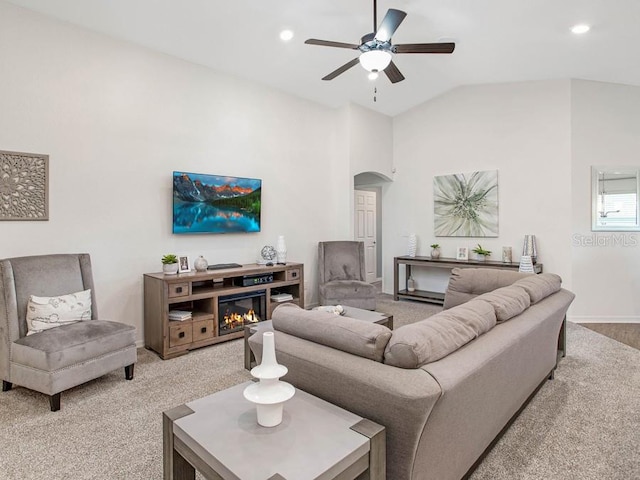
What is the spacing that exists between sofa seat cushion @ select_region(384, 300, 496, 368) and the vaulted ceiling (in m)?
3.13

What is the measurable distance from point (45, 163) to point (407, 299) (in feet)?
17.0

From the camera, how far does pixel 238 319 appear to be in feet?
13.9

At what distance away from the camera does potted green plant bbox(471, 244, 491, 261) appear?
553 cm

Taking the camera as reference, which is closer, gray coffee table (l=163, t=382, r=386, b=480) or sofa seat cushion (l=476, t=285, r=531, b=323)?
gray coffee table (l=163, t=382, r=386, b=480)

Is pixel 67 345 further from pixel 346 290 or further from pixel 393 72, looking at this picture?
pixel 393 72

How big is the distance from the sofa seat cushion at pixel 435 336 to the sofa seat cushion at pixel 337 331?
0.06 m

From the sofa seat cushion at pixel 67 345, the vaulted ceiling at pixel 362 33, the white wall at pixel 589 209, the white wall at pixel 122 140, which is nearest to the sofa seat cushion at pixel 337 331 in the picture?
the sofa seat cushion at pixel 67 345

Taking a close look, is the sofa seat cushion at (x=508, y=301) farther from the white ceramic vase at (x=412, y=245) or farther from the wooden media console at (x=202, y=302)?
the white ceramic vase at (x=412, y=245)

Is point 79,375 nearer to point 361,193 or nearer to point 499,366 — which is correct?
point 499,366

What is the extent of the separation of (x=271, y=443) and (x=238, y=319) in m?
3.07

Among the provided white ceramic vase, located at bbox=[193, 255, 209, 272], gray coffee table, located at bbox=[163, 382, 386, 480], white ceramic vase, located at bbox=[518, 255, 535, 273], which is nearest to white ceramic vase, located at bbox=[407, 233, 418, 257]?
white ceramic vase, located at bbox=[518, 255, 535, 273]

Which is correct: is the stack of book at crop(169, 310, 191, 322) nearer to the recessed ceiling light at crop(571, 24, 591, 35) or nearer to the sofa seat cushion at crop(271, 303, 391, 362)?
the sofa seat cushion at crop(271, 303, 391, 362)

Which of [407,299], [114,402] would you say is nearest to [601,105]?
[407,299]

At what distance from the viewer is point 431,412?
52.9 inches
